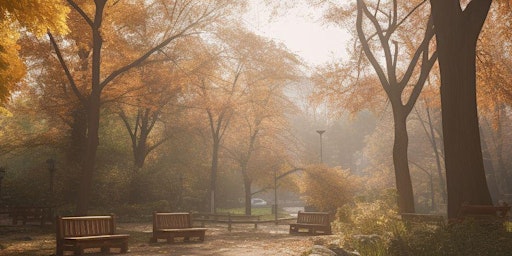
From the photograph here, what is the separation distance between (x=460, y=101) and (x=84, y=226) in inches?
399

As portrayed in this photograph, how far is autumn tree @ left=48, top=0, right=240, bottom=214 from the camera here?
18.0m

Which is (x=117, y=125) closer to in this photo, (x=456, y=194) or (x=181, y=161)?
(x=181, y=161)

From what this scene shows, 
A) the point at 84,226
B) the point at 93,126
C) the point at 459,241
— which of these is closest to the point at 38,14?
the point at 84,226

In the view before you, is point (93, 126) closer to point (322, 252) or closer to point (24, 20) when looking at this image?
point (24, 20)

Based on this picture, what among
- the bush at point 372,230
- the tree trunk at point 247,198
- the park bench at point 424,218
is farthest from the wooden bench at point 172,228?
the tree trunk at point 247,198

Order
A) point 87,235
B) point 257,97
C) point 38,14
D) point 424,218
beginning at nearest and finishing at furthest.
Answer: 1. point 38,14
2. point 424,218
3. point 87,235
4. point 257,97

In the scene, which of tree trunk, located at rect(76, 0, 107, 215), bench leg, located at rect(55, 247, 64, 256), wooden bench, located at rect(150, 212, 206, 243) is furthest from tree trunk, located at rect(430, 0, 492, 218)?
tree trunk, located at rect(76, 0, 107, 215)

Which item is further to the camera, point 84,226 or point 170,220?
point 170,220

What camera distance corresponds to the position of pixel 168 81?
24.9 m

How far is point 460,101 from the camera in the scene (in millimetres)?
12148

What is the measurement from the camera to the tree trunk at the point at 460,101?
468 inches

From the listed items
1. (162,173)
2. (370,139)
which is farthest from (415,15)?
(370,139)

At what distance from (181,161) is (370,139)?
24429 millimetres

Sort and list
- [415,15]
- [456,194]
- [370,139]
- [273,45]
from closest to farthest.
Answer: [456,194]
[415,15]
[273,45]
[370,139]
